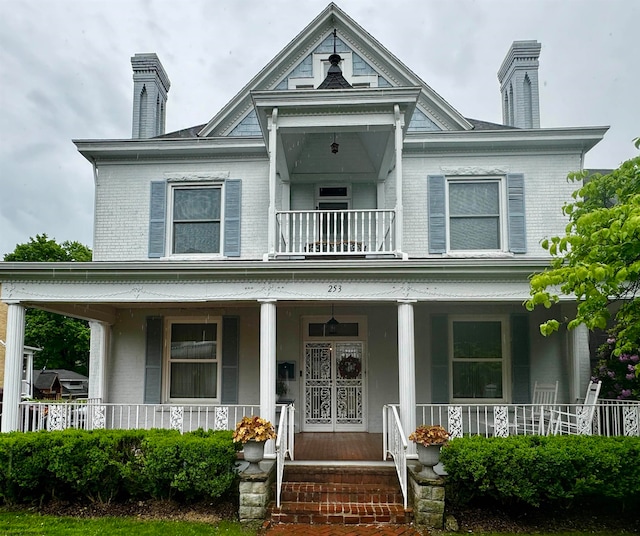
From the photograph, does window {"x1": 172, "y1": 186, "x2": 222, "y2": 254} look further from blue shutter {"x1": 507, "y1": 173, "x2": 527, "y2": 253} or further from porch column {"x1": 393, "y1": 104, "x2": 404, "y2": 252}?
blue shutter {"x1": 507, "y1": 173, "x2": 527, "y2": 253}

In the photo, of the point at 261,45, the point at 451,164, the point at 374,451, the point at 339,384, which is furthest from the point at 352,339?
the point at 261,45

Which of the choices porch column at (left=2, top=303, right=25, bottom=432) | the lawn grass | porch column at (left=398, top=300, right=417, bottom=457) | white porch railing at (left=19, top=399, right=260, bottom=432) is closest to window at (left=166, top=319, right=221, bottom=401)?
white porch railing at (left=19, top=399, right=260, bottom=432)

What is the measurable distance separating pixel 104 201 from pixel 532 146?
340 inches

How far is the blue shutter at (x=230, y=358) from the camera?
10.8 m

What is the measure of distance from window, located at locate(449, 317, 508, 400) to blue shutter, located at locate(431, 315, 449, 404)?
163 mm

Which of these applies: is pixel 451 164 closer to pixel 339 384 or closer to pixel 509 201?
pixel 509 201

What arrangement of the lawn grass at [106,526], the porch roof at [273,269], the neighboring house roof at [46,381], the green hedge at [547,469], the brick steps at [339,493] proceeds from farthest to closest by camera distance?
the neighboring house roof at [46,381]
the porch roof at [273,269]
the brick steps at [339,493]
the green hedge at [547,469]
the lawn grass at [106,526]

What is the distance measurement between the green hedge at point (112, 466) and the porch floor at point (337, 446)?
1.68 meters

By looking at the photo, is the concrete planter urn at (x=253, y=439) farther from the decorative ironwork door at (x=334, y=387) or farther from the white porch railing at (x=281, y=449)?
the decorative ironwork door at (x=334, y=387)

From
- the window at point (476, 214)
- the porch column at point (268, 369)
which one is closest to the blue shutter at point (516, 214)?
the window at point (476, 214)

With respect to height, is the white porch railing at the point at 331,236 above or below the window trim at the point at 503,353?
above

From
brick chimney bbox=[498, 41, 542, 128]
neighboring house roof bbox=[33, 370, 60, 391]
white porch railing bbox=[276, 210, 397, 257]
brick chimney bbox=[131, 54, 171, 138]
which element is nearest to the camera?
white porch railing bbox=[276, 210, 397, 257]

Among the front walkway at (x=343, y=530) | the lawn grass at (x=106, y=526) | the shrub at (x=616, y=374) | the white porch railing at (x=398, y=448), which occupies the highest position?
the shrub at (x=616, y=374)

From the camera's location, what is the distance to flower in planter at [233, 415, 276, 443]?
7.20 m
